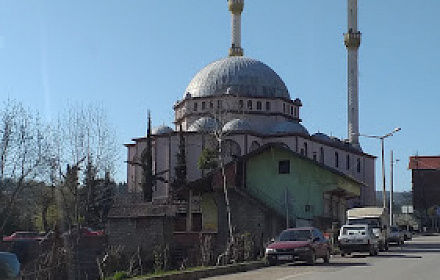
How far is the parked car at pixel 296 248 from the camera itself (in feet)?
74.6

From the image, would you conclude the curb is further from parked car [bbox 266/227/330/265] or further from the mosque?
the mosque

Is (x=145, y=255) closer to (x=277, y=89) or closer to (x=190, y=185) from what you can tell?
(x=190, y=185)

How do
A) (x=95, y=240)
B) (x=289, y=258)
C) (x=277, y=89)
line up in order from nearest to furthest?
1. (x=289, y=258)
2. (x=95, y=240)
3. (x=277, y=89)

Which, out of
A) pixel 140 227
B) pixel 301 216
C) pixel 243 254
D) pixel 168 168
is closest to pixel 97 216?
pixel 168 168

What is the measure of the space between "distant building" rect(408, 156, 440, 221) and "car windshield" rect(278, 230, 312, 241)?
252 feet

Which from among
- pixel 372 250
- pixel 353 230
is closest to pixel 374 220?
pixel 353 230

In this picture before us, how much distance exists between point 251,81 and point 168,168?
14399 mm

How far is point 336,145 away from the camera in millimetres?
82812

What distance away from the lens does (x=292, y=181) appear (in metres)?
44.3

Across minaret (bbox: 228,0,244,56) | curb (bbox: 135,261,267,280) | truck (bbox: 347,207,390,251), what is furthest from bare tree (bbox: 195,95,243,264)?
minaret (bbox: 228,0,244,56)

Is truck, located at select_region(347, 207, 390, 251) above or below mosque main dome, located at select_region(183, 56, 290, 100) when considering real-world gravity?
below

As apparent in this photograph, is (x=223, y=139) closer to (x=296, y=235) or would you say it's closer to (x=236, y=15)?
(x=296, y=235)

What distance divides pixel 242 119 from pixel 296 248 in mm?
51662

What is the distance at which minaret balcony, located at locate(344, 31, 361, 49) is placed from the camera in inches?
3179
